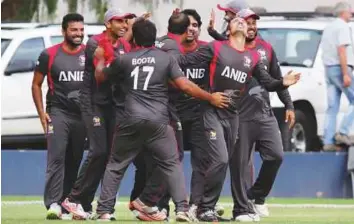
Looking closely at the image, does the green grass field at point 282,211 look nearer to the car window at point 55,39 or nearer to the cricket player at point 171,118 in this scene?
the cricket player at point 171,118

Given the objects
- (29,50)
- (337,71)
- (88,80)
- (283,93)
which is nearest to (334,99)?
(337,71)

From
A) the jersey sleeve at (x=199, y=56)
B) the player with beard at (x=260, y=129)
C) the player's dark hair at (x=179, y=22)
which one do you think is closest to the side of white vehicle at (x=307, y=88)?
the player with beard at (x=260, y=129)

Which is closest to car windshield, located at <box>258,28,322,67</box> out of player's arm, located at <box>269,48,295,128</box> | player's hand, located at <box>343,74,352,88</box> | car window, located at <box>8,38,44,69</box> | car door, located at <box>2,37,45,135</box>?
player's hand, located at <box>343,74,352,88</box>

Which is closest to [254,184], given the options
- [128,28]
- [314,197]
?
[128,28]

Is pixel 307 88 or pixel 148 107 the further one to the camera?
pixel 307 88

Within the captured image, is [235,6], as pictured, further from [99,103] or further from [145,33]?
[99,103]

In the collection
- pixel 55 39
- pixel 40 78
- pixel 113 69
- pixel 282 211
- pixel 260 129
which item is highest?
pixel 113 69

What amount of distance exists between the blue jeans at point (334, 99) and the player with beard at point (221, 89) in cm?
690

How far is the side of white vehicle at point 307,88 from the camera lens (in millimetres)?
24312

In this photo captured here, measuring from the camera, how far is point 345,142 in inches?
902

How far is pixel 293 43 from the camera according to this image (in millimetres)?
24469

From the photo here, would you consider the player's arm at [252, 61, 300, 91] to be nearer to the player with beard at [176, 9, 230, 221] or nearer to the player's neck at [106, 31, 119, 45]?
the player with beard at [176, 9, 230, 221]

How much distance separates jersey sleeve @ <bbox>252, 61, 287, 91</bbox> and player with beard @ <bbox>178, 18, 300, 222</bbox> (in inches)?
3.5

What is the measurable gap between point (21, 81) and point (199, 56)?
873 cm
